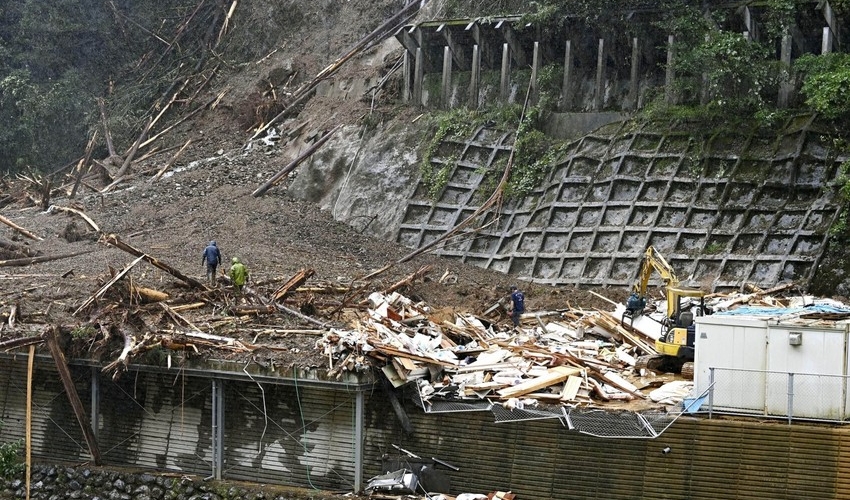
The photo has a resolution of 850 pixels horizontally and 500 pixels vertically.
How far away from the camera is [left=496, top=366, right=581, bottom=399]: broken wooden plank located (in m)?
18.9

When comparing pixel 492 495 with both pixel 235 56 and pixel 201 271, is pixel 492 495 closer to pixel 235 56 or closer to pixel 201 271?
pixel 201 271

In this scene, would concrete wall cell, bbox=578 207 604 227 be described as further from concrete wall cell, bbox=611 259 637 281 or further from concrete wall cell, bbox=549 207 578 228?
concrete wall cell, bbox=611 259 637 281

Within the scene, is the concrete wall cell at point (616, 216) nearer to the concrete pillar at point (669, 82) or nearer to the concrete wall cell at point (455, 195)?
the concrete pillar at point (669, 82)

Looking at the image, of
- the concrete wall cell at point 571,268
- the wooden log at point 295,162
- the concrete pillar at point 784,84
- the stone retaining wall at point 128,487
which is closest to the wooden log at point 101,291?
the stone retaining wall at point 128,487

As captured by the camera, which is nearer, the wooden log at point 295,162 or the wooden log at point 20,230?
the wooden log at point 20,230

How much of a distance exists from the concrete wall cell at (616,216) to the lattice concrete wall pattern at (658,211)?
6 cm

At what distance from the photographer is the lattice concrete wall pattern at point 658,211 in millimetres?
26703

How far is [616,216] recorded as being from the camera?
1155 inches

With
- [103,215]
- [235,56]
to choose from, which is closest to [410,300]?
[103,215]

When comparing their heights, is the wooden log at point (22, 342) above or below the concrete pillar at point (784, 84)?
below

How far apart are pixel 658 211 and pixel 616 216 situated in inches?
46.5

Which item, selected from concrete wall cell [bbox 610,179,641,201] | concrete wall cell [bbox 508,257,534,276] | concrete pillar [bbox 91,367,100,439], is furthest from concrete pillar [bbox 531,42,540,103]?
concrete pillar [bbox 91,367,100,439]

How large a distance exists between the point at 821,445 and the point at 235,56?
34.2m

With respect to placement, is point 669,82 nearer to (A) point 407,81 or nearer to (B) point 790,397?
(A) point 407,81
